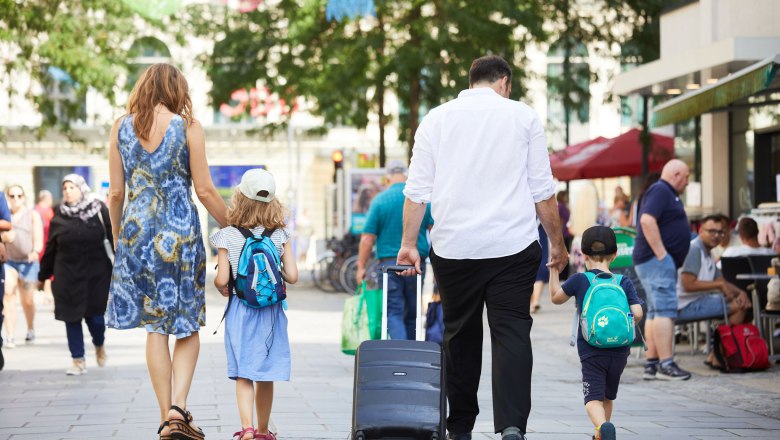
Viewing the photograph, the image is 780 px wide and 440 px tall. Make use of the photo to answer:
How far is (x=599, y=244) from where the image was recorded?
717 cm

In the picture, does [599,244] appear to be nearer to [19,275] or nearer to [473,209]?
[473,209]

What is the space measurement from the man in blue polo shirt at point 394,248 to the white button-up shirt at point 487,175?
3.64 metres

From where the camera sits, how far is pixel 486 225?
628cm

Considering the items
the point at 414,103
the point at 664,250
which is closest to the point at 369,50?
the point at 414,103

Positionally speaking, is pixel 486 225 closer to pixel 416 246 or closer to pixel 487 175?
pixel 487 175

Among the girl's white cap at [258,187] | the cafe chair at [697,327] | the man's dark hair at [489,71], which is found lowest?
the cafe chair at [697,327]

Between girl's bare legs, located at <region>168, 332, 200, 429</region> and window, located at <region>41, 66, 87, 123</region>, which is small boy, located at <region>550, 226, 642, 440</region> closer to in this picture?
girl's bare legs, located at <region>168, 332, 200, 429</region>

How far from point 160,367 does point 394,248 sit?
3769mm

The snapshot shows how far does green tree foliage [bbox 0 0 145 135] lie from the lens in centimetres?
2302

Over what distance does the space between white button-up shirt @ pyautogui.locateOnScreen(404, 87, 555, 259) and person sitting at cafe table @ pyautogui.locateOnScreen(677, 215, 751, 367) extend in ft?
18.3

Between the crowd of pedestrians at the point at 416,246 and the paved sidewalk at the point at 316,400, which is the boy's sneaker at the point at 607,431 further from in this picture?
the paved sidewalk at the point at 316,400

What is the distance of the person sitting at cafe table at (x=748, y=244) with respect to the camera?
1252 cm

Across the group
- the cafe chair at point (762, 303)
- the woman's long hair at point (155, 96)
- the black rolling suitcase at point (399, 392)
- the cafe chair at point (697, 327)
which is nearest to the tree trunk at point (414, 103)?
the cafe chair at point (697, 327)

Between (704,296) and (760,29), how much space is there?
5.71m
